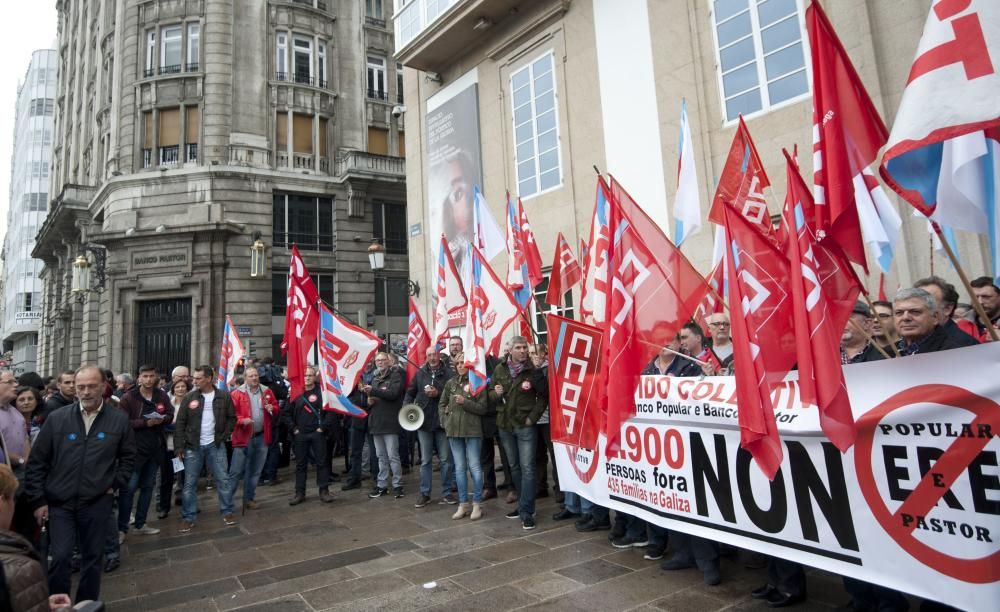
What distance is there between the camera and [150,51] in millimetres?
25906

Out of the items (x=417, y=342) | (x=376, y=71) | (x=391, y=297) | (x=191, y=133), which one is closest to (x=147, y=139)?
(x=191, y=133)

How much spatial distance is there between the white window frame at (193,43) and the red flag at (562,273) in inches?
895

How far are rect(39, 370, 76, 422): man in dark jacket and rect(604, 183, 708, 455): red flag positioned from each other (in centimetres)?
662

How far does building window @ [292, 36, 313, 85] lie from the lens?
87.9ft

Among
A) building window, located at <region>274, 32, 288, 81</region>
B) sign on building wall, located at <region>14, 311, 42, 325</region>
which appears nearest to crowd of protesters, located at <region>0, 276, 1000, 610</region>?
building window, located at <region>274, 32, 288, 81</region>

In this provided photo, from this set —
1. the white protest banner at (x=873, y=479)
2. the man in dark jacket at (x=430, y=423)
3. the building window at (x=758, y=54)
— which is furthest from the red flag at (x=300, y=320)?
the building window at (x=758, y=54)

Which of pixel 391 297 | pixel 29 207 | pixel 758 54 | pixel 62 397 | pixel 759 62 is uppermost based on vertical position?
pixel 29 207

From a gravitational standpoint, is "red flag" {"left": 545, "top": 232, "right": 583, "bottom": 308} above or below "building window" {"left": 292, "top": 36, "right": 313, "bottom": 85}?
below

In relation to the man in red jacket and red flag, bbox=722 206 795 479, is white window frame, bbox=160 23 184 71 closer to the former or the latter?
the man in red jacket

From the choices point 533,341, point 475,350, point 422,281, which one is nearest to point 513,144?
point 422,281

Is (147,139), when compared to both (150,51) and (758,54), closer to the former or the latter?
(150,51)

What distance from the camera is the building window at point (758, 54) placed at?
10258 millimetres

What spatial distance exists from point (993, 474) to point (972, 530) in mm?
330

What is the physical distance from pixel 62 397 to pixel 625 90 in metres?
11.6
